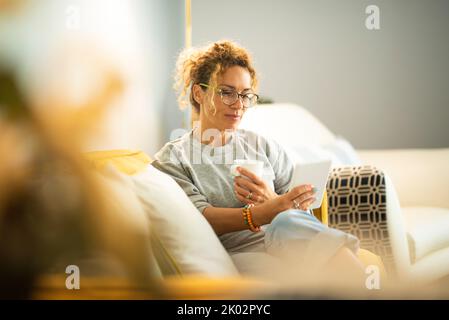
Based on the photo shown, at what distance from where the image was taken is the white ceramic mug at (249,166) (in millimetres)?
1180

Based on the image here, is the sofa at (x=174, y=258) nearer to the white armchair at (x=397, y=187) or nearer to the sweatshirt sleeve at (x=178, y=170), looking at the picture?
the sweatshirt sleeve at (x=178, y=170)

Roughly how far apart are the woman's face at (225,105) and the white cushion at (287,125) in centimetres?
21

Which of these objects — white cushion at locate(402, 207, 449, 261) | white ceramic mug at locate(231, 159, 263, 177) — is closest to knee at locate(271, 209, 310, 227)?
Result: white ceramic mug at locate(231, 159, 263, 177)

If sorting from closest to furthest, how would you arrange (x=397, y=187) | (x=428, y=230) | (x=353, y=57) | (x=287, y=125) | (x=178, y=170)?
(x=178, y=170), (x=353, y=57), (x=428, y=230), (x=287, y=125), (x=397, y=187)

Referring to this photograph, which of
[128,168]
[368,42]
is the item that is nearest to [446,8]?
[368,42]

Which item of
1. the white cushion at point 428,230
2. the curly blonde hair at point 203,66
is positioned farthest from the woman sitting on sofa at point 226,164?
the white cushion at point 428,230

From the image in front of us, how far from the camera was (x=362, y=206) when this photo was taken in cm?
140

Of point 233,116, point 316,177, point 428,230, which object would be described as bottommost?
point 428,230

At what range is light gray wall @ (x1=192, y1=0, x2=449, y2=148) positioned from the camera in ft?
4.10

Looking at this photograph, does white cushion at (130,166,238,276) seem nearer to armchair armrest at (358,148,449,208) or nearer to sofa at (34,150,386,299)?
sofa at (34,150,386,299)

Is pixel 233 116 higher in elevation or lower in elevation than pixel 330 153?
higher

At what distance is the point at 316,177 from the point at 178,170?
0.93ft

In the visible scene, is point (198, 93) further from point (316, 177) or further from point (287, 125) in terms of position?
point (287, 125)

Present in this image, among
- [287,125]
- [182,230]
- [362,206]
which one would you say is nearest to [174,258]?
[182,230]
